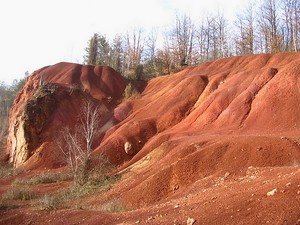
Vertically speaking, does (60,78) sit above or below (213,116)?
above

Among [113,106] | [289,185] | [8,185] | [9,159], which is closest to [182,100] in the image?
[113,106]

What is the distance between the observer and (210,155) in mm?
14539

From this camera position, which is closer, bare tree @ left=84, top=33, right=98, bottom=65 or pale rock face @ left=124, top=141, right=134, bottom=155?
pale rock face @ left=124, top=141, right=134, bottom=155

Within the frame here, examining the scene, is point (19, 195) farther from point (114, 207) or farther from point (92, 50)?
point (92, 50)

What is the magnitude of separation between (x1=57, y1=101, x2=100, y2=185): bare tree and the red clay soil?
5.78 ft

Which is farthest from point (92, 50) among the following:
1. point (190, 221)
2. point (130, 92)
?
point (190, 221)

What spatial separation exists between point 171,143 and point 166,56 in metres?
31.7

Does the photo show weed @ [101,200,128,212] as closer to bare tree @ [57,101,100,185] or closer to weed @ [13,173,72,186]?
bare tree @ [57,101,100,185]

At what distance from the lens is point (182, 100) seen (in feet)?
91.9

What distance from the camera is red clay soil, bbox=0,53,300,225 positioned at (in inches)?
311

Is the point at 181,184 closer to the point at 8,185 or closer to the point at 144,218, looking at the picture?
the point at 144,218

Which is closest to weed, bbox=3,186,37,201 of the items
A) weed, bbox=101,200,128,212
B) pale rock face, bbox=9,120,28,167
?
weed, bbox=101,200,128,212

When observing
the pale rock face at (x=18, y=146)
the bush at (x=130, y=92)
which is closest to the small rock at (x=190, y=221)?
the pale rock face at (x=18, y=146)

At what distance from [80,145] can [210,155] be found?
1575cm
